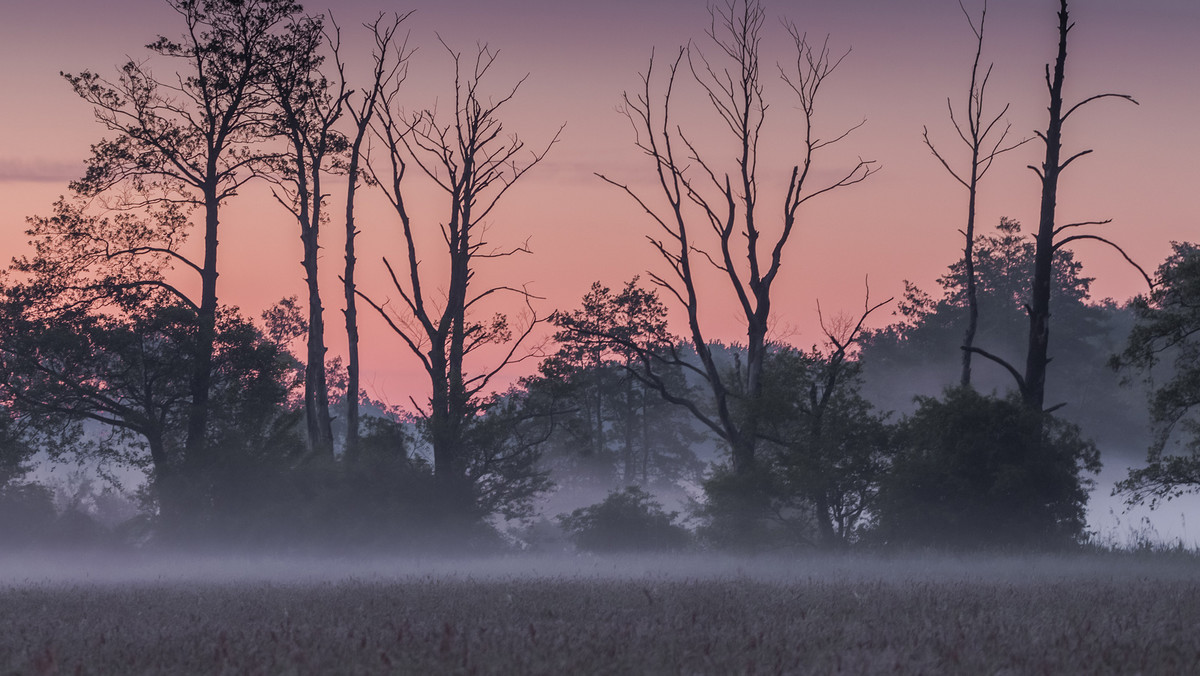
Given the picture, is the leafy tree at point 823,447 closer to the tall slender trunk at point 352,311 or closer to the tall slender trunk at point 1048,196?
the tall slender trunk at point 1048,196

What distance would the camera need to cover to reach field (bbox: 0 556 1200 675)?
24.4 ft

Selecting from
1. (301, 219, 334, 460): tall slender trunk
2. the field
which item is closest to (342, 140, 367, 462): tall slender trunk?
(301, 219, 334, 460): tall slender trunk

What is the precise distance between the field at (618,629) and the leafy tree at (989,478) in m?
8.73

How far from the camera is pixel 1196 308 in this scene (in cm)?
1969

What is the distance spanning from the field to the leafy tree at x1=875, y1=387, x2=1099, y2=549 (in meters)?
8.73

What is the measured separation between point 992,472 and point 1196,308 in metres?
6.05

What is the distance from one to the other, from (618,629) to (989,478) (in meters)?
17.4

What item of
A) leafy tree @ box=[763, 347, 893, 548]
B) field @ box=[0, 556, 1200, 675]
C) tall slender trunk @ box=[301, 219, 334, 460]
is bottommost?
field @ box=[0, 556, 1200, 675]

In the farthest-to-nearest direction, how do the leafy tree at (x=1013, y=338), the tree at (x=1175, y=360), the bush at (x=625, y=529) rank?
the leafy tree at (x=1013, y=338) → the bush at (x=625, y=529) → the tree at (x=1175, y=360)

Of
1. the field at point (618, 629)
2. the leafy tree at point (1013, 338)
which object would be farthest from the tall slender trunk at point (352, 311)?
the leafy tree at point (1013, 338)

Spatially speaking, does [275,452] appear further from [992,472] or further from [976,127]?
[976,127]

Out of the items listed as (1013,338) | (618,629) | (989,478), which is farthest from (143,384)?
(1013,338)

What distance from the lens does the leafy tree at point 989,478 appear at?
79.2ft

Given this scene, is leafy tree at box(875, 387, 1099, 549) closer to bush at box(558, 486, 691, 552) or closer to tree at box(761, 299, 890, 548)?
tree at box(761, 299, 890, 548)
